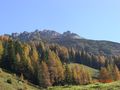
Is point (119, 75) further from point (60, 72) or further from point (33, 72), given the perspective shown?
point (33, 72)

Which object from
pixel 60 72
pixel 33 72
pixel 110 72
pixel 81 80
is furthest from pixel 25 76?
pixel 110 72

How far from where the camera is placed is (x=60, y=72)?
601 feet

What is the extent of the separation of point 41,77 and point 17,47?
2976cm

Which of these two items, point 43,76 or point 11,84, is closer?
point 11,84

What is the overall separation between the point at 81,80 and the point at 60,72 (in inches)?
747

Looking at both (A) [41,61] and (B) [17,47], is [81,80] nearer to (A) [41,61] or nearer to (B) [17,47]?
(A) [41,61]

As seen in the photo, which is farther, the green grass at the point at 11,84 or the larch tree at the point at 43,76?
the larch tree at the point at 43,76

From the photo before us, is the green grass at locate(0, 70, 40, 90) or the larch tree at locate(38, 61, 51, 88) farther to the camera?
the larch tree at locate(38, 61, 51, 88)

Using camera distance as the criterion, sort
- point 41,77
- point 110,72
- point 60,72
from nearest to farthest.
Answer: point 41,77
point 60,72
point 110,72

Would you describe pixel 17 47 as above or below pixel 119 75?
above

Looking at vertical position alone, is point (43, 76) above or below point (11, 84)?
below

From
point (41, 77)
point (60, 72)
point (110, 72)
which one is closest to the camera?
point (41, 77)

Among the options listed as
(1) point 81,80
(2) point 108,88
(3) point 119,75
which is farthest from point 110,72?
(2) point 108,88

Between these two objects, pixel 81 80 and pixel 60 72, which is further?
pixel 81 80
